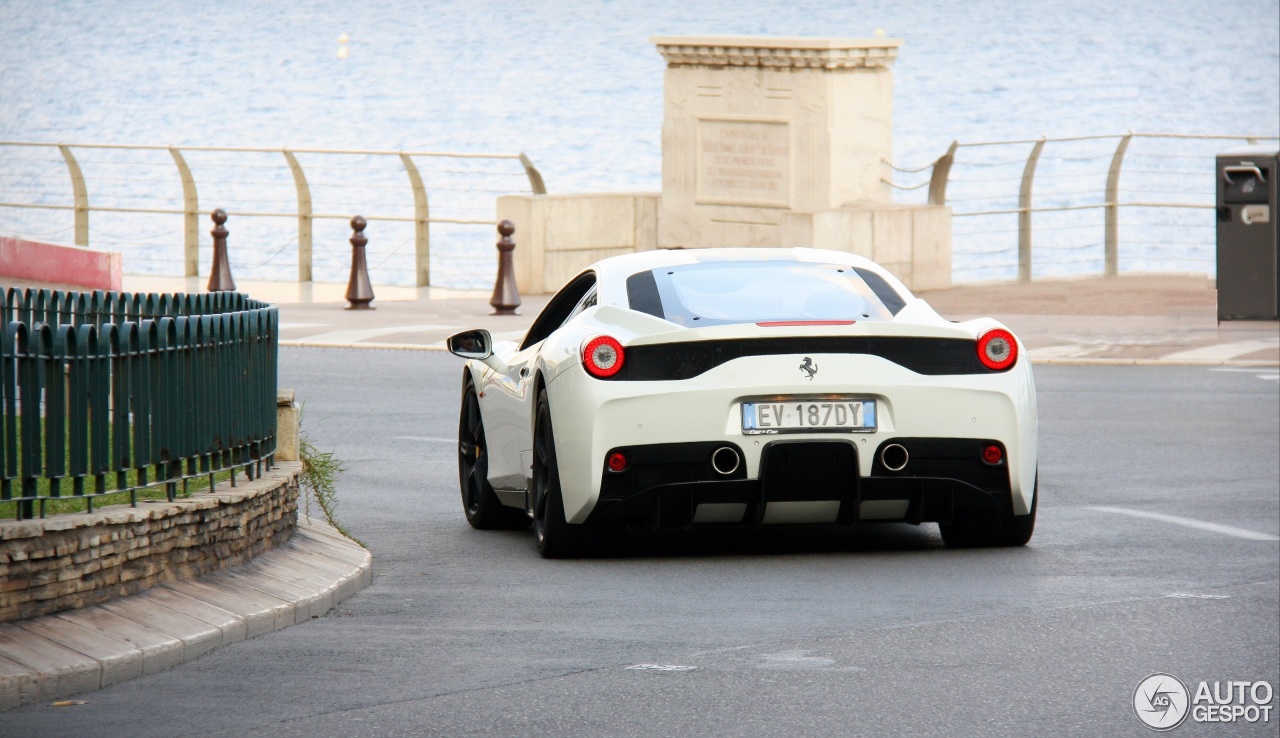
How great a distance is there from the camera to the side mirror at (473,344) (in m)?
10.2

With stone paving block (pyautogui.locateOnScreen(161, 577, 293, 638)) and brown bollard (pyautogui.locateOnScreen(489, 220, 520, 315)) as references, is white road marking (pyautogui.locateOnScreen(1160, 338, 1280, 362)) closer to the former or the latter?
brown bollard (pyautogui.locateOnScreen(489, 220, 520, 315))

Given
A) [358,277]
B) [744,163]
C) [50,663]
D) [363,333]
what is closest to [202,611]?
[50,663]

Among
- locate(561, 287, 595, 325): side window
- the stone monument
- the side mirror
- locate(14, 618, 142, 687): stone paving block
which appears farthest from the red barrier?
locate(14, 618, 142, 687): stone paving block

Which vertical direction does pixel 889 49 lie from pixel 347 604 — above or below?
above

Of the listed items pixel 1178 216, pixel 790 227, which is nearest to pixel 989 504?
pixel 790 227

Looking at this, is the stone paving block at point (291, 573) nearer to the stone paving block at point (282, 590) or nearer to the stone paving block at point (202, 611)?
the stone paving block at point (282, 590)

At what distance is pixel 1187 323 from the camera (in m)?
22.4

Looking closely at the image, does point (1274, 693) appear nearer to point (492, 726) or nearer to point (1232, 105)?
point (492, 726)

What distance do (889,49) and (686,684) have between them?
1934 centimetres

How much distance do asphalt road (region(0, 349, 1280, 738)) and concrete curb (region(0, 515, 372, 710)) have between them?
0.23 ft

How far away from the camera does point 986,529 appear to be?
31.4 feet

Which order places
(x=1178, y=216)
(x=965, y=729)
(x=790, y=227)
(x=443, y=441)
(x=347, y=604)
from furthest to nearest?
1. (x=1178, y=216)
2. (x=790, y=227)
3. (x=443, y=441)
4. (x=347, y=604)
5. (x=965, y=729)

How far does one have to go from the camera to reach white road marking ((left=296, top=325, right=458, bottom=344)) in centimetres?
2122

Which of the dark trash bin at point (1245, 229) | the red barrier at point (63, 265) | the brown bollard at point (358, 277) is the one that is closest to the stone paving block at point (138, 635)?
the dark trash bin at point (1245, 229)
